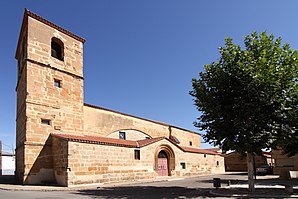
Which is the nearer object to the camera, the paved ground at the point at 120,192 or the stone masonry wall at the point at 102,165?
the paved ground at the point at 120,192

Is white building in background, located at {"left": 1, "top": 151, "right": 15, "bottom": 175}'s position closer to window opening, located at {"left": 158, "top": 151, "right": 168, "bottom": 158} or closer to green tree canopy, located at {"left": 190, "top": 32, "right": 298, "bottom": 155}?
window opening, located at {"left": 158, "top": 151, "right": 168, "bottom": 158}

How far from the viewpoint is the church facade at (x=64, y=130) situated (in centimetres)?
1770

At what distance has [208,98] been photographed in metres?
13.6

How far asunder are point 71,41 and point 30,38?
3.83 meters

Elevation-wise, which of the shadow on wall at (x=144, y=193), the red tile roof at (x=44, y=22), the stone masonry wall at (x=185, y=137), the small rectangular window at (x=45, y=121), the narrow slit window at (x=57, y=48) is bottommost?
the shadow on wall at (x=144, y=193)

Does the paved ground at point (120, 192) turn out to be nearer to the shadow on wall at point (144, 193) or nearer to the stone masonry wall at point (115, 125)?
the shadow on wall at point (144, 193)

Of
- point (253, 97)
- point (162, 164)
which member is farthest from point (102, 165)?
point (253, 97)

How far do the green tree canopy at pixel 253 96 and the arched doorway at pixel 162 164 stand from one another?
11307 millimetres

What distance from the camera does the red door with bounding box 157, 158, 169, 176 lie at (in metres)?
24.2

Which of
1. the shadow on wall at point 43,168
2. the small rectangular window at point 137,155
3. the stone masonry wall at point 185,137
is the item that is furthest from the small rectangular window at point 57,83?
the stone masonry wall at point 185,137

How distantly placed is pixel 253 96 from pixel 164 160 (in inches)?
565

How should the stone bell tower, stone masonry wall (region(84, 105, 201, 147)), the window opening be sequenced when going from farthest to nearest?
the window opening, stone masonry wall (region(84, 105, 201, 147)), the stone bell tower

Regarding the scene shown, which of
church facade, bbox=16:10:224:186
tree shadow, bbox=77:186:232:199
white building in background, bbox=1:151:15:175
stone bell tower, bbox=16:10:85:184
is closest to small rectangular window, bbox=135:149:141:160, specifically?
church facade, bbox=16:10:224:186

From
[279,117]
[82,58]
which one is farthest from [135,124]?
[279,117]
